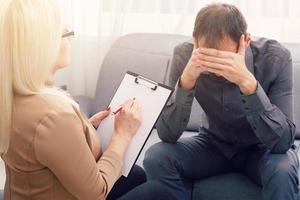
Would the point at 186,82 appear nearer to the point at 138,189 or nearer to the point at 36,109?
the point at 138,189

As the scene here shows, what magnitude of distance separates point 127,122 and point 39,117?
1.19ft

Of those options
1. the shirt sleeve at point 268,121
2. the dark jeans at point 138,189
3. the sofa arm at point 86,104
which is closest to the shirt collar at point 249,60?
the shirt sleeve at point 268,121

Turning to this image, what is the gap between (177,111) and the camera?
1563mm

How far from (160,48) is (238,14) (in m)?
0.79

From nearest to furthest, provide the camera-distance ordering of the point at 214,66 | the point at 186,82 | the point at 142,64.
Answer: the point at 214,66 → the point at 186,82 → the point at 142,64

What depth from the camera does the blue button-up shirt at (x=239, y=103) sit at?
1530mm

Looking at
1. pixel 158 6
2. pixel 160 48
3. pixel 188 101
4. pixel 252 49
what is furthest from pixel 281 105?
pixel 158 6

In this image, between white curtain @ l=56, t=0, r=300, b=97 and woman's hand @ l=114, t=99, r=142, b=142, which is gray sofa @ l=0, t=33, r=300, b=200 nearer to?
white curtain @ l=56, t=0, r=300, b=97

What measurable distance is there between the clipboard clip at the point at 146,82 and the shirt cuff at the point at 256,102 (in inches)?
12.0

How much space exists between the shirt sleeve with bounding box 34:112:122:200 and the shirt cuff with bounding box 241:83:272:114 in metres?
0.58

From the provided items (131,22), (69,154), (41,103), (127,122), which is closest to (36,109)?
(41,103)

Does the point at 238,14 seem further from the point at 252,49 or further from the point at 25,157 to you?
the point at 25,157

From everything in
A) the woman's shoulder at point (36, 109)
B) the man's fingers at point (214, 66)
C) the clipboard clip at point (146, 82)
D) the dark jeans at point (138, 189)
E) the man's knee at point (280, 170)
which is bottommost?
the dark jeans at point (138, 189)

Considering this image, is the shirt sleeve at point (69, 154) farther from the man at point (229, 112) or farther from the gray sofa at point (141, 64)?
the gray sofa at point (141, 64)
